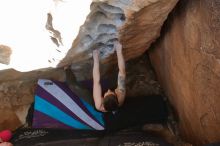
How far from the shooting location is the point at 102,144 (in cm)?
309

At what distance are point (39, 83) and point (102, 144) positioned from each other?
87 cm

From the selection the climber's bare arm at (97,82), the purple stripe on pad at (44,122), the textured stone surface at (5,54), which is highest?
the textured stone surface at (5,54)

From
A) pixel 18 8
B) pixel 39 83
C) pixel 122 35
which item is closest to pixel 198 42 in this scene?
pixel 122 35

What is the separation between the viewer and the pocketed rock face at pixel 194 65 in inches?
89.9

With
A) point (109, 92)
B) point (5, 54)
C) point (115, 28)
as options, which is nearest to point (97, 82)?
point (109, 92)

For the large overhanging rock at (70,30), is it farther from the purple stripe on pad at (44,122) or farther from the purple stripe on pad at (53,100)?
the purple stripe on pad at (44,122)

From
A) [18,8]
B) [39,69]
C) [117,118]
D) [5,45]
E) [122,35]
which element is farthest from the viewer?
[117,118]

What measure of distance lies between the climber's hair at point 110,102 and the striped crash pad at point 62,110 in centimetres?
48

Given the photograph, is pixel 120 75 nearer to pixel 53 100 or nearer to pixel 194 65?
pixel 194 65

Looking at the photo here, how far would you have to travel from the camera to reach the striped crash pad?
11.2ft

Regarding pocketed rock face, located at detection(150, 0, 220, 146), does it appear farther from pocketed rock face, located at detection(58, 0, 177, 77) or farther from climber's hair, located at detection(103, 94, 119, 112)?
climber's hair, located at detection(103, 94, 119, 112)

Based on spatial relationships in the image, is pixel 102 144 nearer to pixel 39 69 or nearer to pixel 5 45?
pixel 39 69

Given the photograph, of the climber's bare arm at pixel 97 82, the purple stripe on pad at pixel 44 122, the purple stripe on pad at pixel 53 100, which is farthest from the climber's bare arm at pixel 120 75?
the purple stripe on pad at pixel 44 122

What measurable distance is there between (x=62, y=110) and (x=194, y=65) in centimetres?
145
